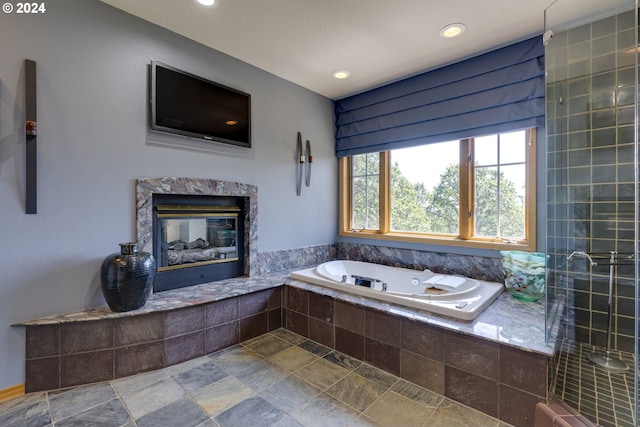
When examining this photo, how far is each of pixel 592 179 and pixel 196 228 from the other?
328cm

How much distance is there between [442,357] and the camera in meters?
1.72

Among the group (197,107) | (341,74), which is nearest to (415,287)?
(341,74)

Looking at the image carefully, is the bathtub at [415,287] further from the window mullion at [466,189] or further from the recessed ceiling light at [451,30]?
the recessed ceiling light at [451,30]

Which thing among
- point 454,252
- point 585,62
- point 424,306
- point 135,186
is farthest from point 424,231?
point 135,186

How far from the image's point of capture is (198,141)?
2494mm

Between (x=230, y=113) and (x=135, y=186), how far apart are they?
1.07m

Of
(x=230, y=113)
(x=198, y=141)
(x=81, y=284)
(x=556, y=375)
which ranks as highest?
(x=230, y=113)

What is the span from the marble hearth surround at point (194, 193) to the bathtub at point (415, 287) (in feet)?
1.78

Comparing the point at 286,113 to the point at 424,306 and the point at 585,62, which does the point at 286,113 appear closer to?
the point at 424,306

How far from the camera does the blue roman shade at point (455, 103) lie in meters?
2.31

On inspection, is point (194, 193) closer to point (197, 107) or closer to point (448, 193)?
point (197, 107)

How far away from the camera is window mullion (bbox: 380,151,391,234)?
3416mm

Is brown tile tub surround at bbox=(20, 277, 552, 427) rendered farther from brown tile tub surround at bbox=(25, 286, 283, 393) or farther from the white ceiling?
the white ceiling

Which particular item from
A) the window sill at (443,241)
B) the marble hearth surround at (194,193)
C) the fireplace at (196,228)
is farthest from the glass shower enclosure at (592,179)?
the fireplace at (196,228)
